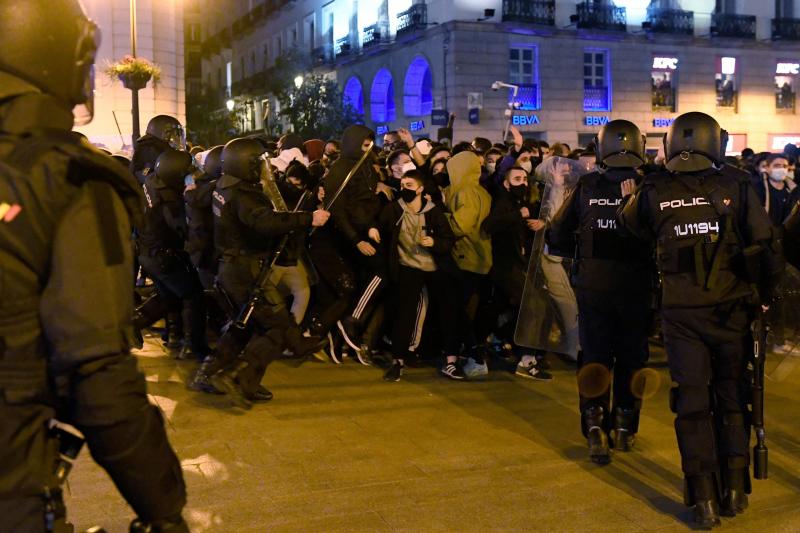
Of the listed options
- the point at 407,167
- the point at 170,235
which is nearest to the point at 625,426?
the point at 407,167

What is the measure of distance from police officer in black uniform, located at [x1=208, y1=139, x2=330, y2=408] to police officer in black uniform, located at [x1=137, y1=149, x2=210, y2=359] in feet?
4.63

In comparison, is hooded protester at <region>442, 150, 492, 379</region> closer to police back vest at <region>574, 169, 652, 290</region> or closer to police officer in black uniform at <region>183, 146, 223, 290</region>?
police officer in black uniform at <region>183, 146, 223, 290</region>

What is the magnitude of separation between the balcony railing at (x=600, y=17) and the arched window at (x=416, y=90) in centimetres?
587

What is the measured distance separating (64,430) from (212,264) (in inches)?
215

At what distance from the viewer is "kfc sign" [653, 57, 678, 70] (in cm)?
3734

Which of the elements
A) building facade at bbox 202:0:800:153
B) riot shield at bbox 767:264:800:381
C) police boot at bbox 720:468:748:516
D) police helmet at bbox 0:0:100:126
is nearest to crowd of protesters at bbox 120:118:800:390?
riot shield at bbox 767:264:800:381

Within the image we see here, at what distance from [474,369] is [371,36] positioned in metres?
33.5

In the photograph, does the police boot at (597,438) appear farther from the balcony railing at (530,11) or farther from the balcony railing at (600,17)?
the balcony railing at (600,17)

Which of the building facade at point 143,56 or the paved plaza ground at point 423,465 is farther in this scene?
the building facade at point 143,56

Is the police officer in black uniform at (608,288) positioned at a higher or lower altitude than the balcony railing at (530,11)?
lower

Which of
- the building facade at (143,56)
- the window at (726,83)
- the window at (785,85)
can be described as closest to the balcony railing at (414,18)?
the window at (726,83)

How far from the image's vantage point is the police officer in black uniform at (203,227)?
8133 millimetres

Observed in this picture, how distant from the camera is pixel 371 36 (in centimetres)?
4044

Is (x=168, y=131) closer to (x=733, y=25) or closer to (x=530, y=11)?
(x=530, y=11)
